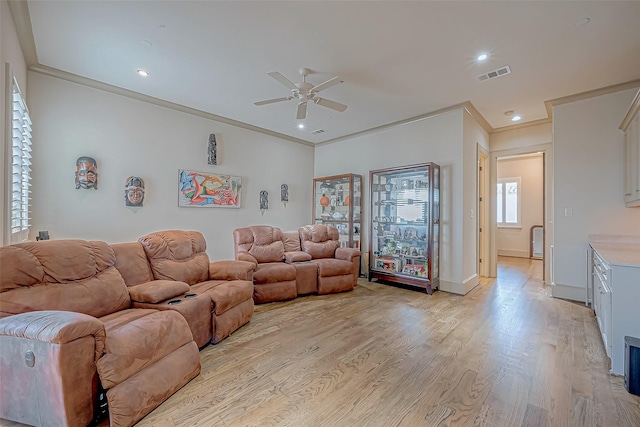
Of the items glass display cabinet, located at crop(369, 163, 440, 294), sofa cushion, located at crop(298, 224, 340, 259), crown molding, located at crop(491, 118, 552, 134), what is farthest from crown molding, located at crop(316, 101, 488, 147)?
sofa cushion, located at crop(298, 224, 340, 259)

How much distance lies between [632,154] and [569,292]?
1.99m

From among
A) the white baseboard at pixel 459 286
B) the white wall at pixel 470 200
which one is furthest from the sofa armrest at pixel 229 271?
the white wall at pixel 470 200

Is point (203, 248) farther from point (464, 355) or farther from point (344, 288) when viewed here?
point (464, 355)

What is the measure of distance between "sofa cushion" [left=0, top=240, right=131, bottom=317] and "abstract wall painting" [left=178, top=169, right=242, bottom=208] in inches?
86.3

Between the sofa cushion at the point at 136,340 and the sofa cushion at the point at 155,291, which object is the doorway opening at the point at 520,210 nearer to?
the sofa cushion at the point at 155,291

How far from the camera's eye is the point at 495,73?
331 centimetres

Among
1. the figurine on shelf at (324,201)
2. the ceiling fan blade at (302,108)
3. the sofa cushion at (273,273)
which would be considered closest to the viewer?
the ceiling fan blade at (302,108)

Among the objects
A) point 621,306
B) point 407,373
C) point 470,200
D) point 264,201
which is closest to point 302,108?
point 264,201

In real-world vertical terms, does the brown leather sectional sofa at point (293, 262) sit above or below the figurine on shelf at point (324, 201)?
below

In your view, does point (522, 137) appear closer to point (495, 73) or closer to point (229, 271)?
point (495, 73)

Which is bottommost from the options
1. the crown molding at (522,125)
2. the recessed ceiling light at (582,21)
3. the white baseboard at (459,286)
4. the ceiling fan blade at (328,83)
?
the white baseboard at (459,286)

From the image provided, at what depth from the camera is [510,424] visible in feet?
5.45

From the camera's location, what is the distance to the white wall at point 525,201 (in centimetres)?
759

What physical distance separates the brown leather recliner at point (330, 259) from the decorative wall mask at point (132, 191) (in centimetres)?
257
